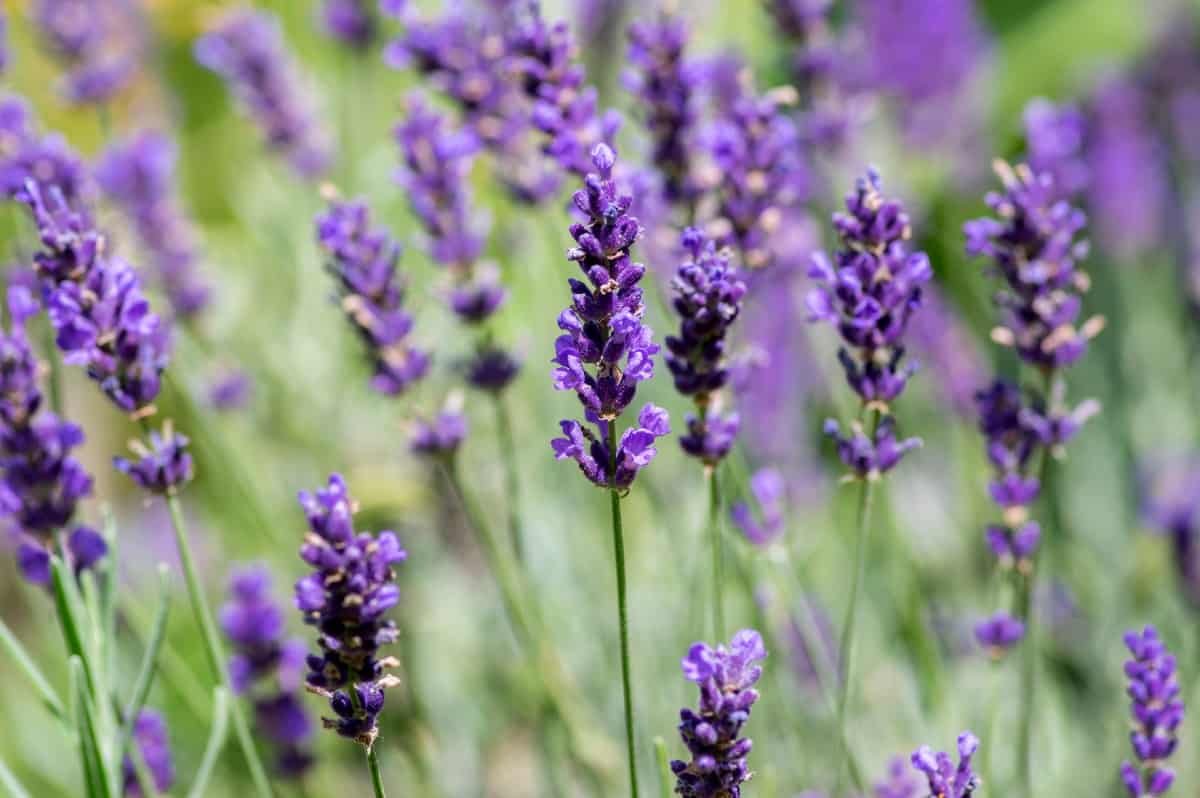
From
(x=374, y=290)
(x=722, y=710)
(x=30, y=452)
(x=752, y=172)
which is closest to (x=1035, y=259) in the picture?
(x=752, y=172)

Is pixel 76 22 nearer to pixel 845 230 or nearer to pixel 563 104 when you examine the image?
pixel 563 104

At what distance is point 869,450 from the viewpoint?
1542 millimetres

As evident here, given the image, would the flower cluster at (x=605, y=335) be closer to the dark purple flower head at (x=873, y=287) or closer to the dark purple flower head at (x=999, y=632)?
the dark purple flower head at (x=873, y=287)

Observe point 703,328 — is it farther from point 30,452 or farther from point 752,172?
point 30,452

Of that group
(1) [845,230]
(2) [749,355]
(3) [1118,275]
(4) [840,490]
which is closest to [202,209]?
(4) [840,490]

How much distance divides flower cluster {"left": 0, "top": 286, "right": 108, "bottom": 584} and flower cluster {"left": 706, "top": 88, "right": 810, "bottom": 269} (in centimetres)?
86

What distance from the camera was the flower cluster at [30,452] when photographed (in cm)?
146

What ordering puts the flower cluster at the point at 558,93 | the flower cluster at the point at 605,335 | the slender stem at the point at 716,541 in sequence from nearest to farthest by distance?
1. the flower cluster at the point at 605,335
2. the slender stem at the point at 716,541
3. the flower cluster at the point at 558,93

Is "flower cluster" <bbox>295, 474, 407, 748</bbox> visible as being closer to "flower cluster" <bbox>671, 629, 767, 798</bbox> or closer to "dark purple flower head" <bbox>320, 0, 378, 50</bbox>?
"flower cluster" <bbox>671, 629, 767, 798</bbox>

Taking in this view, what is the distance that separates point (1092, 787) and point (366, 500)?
61.0 inches

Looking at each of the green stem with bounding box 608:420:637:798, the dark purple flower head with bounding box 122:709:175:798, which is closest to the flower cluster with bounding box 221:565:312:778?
the dark purple flower head with bounding box 122:709:175:798

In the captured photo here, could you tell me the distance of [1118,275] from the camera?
3436mm

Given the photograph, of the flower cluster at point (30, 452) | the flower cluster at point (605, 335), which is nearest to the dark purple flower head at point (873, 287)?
the flower cluster at point (605, 335)

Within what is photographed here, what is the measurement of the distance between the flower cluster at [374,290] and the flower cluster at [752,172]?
460 mm
